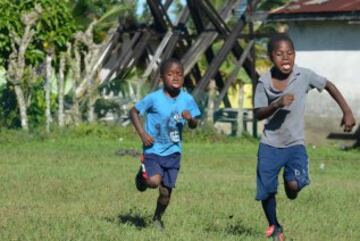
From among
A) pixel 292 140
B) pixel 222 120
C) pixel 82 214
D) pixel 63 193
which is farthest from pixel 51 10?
pixel 292 140

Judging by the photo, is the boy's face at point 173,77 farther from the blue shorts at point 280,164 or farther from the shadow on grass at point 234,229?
the shadow on grass at point 234,229

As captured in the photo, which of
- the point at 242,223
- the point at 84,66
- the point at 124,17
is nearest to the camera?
the point at 242,223

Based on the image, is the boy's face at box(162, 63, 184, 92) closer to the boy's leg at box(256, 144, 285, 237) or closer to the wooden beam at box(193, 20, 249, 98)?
the boy's leg at box(256, 144, 285, 237)

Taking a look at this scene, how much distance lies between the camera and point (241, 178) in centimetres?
1533

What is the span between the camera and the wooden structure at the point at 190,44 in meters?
24.6

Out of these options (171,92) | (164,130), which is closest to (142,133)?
(164,130)

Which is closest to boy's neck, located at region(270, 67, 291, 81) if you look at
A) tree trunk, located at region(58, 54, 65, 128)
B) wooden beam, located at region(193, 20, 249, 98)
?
tree trunk, located at region(58, 54, 65, 128)

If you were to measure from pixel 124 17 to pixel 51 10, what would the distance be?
482 centimetres

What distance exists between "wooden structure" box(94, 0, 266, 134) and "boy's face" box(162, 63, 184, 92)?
1400 centimetres

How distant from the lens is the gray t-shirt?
9.04m

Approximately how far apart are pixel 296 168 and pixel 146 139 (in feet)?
4.67

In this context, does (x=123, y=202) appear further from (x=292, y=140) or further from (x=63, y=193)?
(x=292, y=140)

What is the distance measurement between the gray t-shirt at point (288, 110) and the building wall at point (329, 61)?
13859 millimetres

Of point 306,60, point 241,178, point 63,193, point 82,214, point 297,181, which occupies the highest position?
point 297,181
